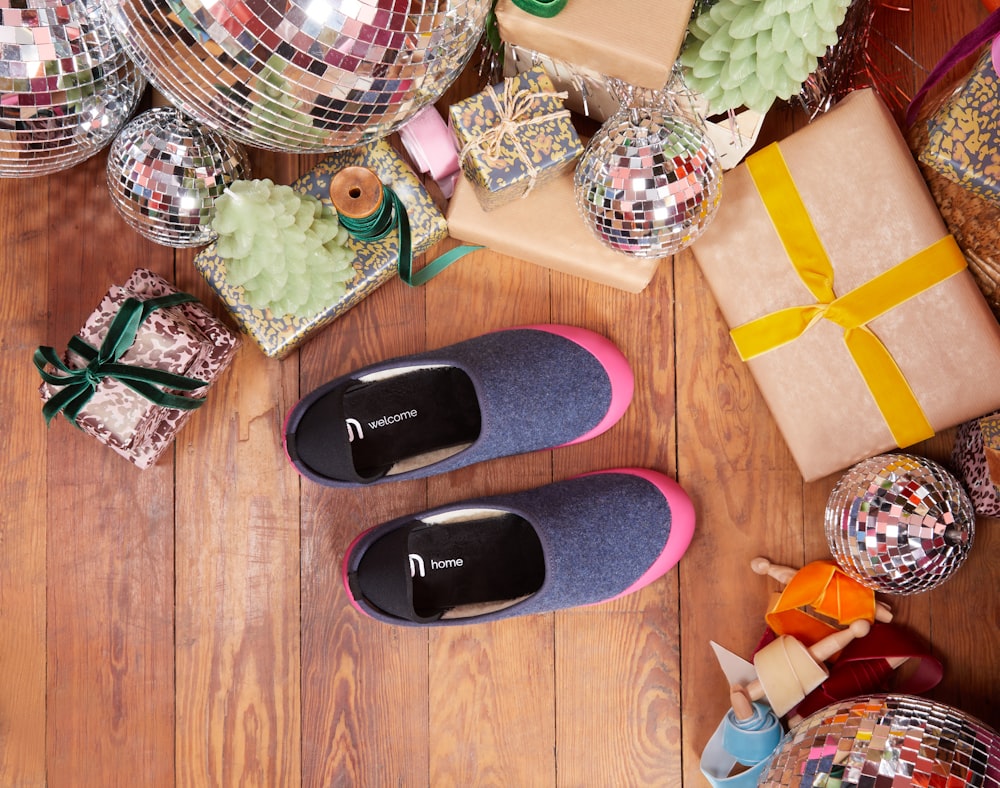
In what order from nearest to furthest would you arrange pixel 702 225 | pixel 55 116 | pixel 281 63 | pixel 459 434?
pixel 281 63
pixel 55 116
pixel 702 225
pixel 459 434

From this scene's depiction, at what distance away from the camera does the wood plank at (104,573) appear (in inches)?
48.1

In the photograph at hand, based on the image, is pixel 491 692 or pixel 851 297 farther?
pixel 491 692

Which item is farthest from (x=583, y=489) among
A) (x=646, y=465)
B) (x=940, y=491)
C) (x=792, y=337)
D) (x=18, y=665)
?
(x=18, y=665)

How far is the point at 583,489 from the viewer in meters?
1.19

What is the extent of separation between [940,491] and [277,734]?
3.15 ft

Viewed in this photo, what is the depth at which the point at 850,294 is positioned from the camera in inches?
42.6

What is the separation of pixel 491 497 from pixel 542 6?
637 mm

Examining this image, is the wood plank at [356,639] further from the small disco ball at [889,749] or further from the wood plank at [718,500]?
the small disco ball at [889,749]

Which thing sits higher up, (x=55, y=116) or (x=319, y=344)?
(x=55, y=116)

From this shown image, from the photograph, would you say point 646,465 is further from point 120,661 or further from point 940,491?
point 120,661

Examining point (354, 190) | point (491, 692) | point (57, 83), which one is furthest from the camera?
point (491, 692)

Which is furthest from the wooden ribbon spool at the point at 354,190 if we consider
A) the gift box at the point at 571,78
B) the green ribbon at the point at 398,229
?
the gift box at the point at 571,78

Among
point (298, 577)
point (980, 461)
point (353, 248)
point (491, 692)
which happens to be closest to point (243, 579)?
point (298, 577)

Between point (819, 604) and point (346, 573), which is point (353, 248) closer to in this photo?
point (346, 573)
